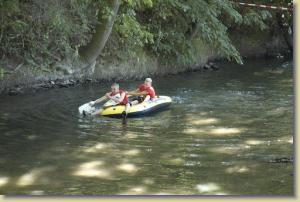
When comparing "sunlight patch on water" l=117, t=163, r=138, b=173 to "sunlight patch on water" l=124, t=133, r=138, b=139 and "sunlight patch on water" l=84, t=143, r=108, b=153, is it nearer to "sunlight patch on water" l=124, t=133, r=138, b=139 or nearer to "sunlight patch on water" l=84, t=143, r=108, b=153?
"sunlight patch on water" l=84, t=143, r=108, b=153

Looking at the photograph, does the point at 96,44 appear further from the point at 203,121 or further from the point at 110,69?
the point at 203,121

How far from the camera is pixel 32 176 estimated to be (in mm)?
7230

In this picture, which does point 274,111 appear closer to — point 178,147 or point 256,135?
point 256,135

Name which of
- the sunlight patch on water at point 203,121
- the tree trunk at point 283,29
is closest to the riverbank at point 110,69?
the tree trunk at point 283,29

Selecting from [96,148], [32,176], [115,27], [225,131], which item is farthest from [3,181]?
[115,27]

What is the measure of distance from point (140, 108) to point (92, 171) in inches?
197

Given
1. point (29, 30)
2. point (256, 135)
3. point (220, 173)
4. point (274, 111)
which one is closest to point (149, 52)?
point (29, 30)

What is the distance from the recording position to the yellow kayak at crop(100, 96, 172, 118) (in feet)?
39.6

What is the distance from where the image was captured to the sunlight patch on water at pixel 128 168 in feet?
24.9

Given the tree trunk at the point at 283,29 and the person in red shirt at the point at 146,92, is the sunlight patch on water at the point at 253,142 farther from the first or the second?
the tree trunk at the point at 283,29

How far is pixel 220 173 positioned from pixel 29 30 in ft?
29.7

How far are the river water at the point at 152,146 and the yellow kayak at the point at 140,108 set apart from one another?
211mm

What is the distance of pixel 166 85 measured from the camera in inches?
701

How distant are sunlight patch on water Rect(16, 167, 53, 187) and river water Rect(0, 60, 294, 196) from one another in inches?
0.5
